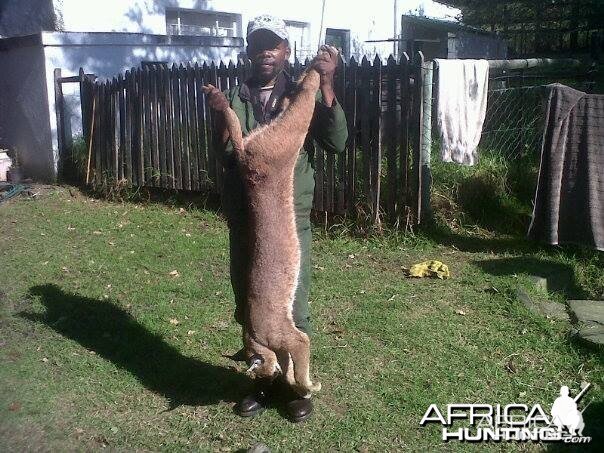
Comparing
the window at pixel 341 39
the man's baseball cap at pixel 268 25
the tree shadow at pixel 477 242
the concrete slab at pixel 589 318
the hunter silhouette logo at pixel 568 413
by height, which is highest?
the window at pixel 341 39

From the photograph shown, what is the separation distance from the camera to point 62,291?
5.80m

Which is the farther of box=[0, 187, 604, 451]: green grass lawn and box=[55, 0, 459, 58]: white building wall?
box=[55, 0, 459, 58]: white building wall

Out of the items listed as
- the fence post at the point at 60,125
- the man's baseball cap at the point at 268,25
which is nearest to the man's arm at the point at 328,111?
the man's baseball cap at the point at 268,25

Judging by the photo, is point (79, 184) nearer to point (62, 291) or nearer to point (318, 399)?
point (62, 291)

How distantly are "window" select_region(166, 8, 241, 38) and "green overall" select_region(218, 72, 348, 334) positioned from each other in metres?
9.22

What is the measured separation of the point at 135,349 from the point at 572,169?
406 centimetres

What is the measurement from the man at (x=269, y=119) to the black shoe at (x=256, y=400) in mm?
506

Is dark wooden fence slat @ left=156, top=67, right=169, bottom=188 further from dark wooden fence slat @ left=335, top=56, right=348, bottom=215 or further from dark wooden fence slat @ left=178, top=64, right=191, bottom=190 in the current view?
dark wooden fence slat @ left=335, top=56, right=348, bottom=215

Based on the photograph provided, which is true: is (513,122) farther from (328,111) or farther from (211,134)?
(328,111)

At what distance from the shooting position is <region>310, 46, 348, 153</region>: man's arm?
126 inches

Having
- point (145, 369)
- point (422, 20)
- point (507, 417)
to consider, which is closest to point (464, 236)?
point (507, 417)

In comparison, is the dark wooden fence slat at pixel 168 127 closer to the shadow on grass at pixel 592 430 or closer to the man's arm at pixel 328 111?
the man's arm at pixel 328 111

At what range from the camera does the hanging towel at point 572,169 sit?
5699 millimetres

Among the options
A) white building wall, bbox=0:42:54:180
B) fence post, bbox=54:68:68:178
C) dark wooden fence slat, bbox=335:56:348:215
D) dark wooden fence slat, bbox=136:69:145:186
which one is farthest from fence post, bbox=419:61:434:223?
white building wall, bbox=0:42:54:180
